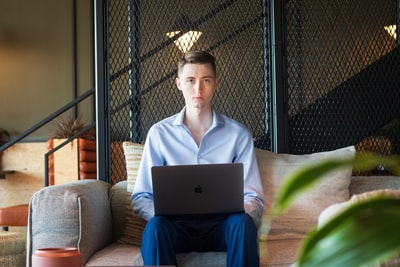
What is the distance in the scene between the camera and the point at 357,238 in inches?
9.7

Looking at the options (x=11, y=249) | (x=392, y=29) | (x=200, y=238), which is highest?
(x=392, y=29)

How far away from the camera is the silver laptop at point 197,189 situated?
2.57 metres

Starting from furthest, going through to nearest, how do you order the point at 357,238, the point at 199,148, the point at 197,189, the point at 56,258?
1. the point at 199,148
2. the point at 197,189
3. the point at 56,258
4. the point at 357,238

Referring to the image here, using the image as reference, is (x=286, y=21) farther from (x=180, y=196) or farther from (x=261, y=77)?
(x=180, y=196)

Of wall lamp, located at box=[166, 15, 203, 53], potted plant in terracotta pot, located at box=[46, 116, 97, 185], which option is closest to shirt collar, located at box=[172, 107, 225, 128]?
wall lamp, located at box=[166, 15, 203, 53]

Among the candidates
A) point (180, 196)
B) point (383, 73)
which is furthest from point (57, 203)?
point (383, 73)

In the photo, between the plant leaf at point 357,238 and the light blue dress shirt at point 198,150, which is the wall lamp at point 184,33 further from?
the plant leaf at point 357,238

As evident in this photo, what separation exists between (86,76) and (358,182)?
5.11m

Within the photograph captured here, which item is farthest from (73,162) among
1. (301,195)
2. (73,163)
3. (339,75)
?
(301,195)

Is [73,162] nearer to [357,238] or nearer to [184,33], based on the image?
[184,33]

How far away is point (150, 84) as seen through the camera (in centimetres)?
369

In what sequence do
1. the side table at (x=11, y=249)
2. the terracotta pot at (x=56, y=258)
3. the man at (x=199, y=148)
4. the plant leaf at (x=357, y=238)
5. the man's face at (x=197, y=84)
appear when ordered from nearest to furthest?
1. the plant leaf at (x=357, y=238)
2. the terracotta pot at (x=56, y=258)
3. the man at (x=199, y=148)
4. the man's face at (x=197, y=84)
5. the side table at (x=11, y=249)

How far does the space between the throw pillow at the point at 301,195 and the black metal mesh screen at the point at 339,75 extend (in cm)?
51

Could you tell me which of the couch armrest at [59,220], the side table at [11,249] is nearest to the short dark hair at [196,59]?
the couch armrest at [59,220]
